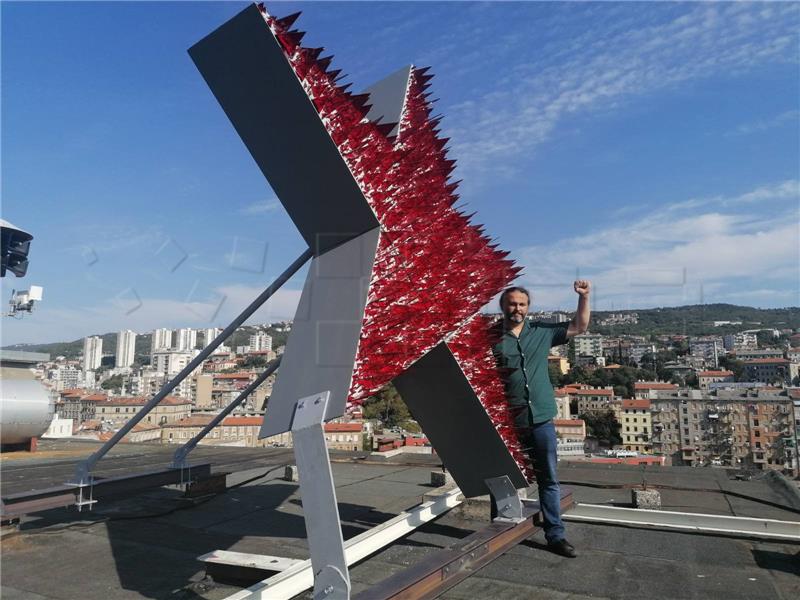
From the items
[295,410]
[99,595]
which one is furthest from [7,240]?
[295,410]

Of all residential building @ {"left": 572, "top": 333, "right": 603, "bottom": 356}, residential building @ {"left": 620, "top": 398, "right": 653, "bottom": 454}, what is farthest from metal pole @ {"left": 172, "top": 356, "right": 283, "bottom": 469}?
residential building @ {"left": 572, "top": 333, "right": 603, "bottom": 356}

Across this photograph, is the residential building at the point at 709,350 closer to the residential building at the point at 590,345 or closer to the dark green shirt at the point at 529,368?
the residential building at the point at 590,345

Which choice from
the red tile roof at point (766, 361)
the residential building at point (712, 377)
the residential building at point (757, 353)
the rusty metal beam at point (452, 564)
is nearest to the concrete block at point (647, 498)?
the rusty metal beam at point (452, 564)

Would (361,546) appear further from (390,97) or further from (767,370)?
(767,370)

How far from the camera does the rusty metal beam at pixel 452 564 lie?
3393 mm

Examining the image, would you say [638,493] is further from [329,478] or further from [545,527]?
[329,478]

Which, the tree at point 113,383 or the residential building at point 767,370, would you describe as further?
the tree at point 113,383

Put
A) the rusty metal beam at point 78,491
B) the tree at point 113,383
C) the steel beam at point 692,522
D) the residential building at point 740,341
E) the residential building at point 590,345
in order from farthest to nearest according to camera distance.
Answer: the tree at point 113,383
the residential building at point 590,345
the residential building at point 740,341
the rusty metal beam at point 78,491
the steel beam at point 692,522

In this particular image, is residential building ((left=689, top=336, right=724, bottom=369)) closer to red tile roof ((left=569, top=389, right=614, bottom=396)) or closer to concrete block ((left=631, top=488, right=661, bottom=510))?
red tile roof ((left=569, top=389, right=614, bottom=396))

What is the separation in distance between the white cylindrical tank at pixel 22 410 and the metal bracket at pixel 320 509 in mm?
19069

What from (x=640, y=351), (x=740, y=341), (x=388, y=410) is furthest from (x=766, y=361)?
(x=388, y=410)

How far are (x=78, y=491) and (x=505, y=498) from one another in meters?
5.13

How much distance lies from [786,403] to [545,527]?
94.4 m

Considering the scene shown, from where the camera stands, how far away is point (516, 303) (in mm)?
5359
